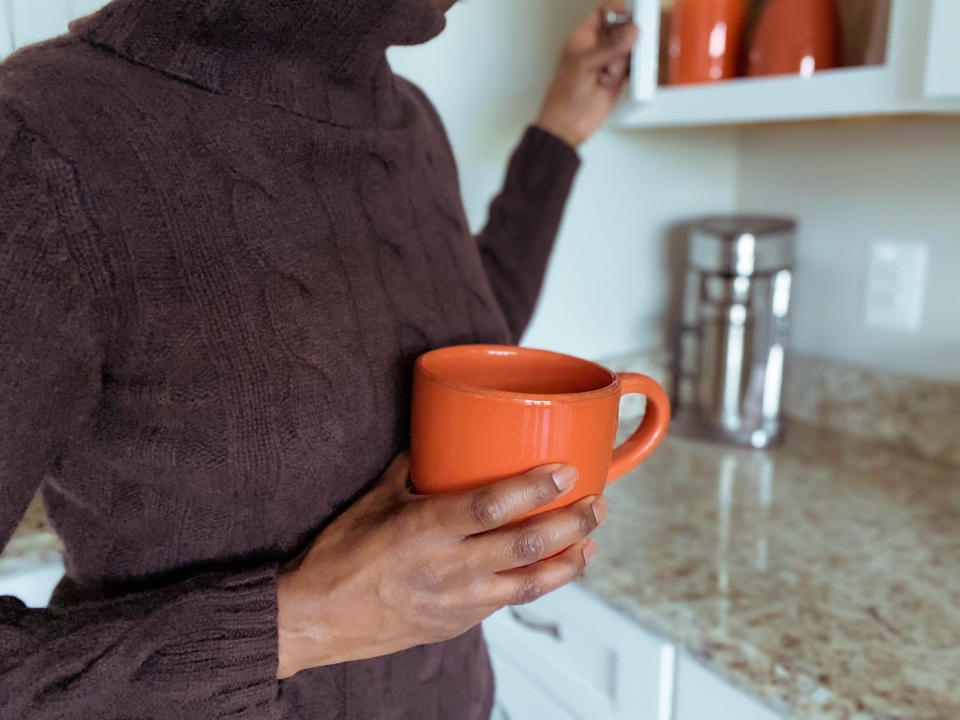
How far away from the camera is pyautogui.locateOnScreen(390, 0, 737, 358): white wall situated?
1041 millimetres

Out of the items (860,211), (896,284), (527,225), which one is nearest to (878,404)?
(896,284)

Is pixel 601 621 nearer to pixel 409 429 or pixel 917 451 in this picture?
pixel 409 429

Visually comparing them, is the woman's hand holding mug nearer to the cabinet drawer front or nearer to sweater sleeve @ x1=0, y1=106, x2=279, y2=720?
sweater sleeve @ x1=0, y1=106, x2=279, y2=720

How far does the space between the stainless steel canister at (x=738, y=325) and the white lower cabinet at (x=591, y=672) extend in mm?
444

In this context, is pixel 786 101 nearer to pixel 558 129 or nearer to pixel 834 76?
pixel 834 76

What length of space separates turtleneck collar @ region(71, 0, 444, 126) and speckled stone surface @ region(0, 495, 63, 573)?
1.85 ft

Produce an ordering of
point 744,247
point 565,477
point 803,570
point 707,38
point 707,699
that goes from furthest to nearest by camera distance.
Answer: point 744,247
point 707,38
point 803,570
point 707,699
point 565,477

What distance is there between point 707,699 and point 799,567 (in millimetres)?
195

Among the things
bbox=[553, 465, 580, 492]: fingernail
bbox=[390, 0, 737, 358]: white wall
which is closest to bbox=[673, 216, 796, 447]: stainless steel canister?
bbox=[390, 0, 737, 358]: white wall

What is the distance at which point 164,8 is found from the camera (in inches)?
17.5

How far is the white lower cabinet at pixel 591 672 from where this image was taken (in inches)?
28.0

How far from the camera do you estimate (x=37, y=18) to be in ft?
2.55

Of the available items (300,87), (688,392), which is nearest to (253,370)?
(300,87)

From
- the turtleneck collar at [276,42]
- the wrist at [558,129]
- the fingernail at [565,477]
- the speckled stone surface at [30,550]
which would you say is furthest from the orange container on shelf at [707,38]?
the speckled stone surface at [30,550]
